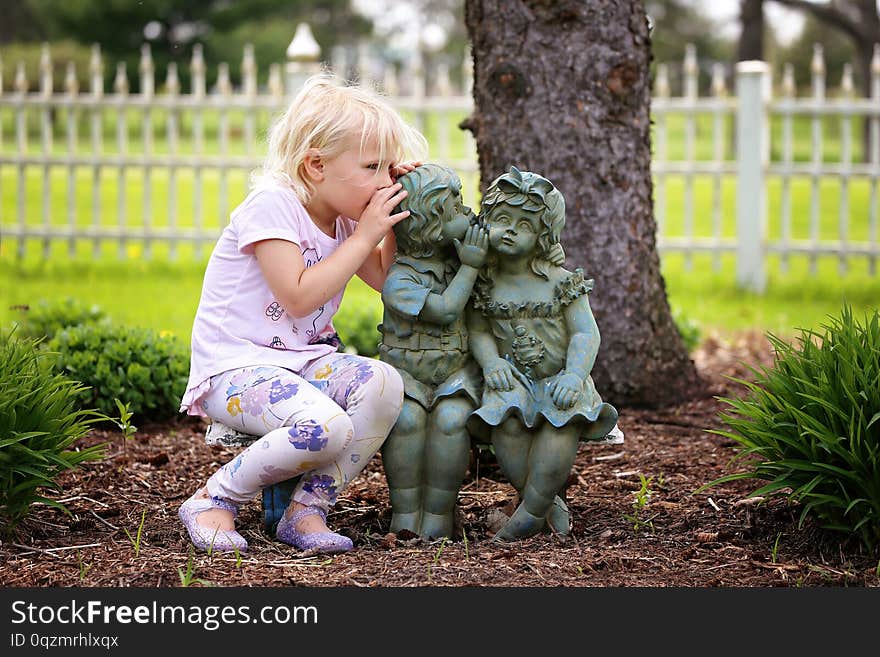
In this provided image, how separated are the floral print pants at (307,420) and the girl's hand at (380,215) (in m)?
0.38

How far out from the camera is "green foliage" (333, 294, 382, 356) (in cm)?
597

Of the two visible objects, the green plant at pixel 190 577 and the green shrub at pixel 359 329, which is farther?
the green shrub at pixel 359 329

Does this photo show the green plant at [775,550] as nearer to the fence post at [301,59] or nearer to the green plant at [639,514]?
the green plant at [639,514]

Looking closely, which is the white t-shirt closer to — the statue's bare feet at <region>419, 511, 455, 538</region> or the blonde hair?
the blonde hair

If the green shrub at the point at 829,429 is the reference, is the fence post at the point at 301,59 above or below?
above

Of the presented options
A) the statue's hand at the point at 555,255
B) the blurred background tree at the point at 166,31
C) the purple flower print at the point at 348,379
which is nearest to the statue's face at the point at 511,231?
the statue's hand at the point at 555,255

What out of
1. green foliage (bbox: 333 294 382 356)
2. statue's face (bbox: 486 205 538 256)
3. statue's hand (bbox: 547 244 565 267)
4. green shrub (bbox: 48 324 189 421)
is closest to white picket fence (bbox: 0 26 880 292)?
green foliage (bbox: 333 294 382 356)

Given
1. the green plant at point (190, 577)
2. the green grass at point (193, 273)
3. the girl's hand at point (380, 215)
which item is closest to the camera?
the green plant at point (190, 577)

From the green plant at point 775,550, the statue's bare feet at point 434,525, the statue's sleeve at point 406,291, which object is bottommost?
the green plant at point 775,550

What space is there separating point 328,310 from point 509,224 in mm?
664

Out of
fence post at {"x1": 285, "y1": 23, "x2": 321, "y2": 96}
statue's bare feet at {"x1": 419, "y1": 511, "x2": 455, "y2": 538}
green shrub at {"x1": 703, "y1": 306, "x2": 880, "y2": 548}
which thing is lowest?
statue's bare feet at {"x1": 419, "y1": 511, "x2": 455, "y2": 538}

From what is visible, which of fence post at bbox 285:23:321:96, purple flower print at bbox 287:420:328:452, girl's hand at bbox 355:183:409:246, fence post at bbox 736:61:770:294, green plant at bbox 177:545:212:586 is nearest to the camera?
green plant at bbox 177:545:212:586

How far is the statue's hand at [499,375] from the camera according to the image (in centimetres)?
329

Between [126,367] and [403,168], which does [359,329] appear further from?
[403,168]
